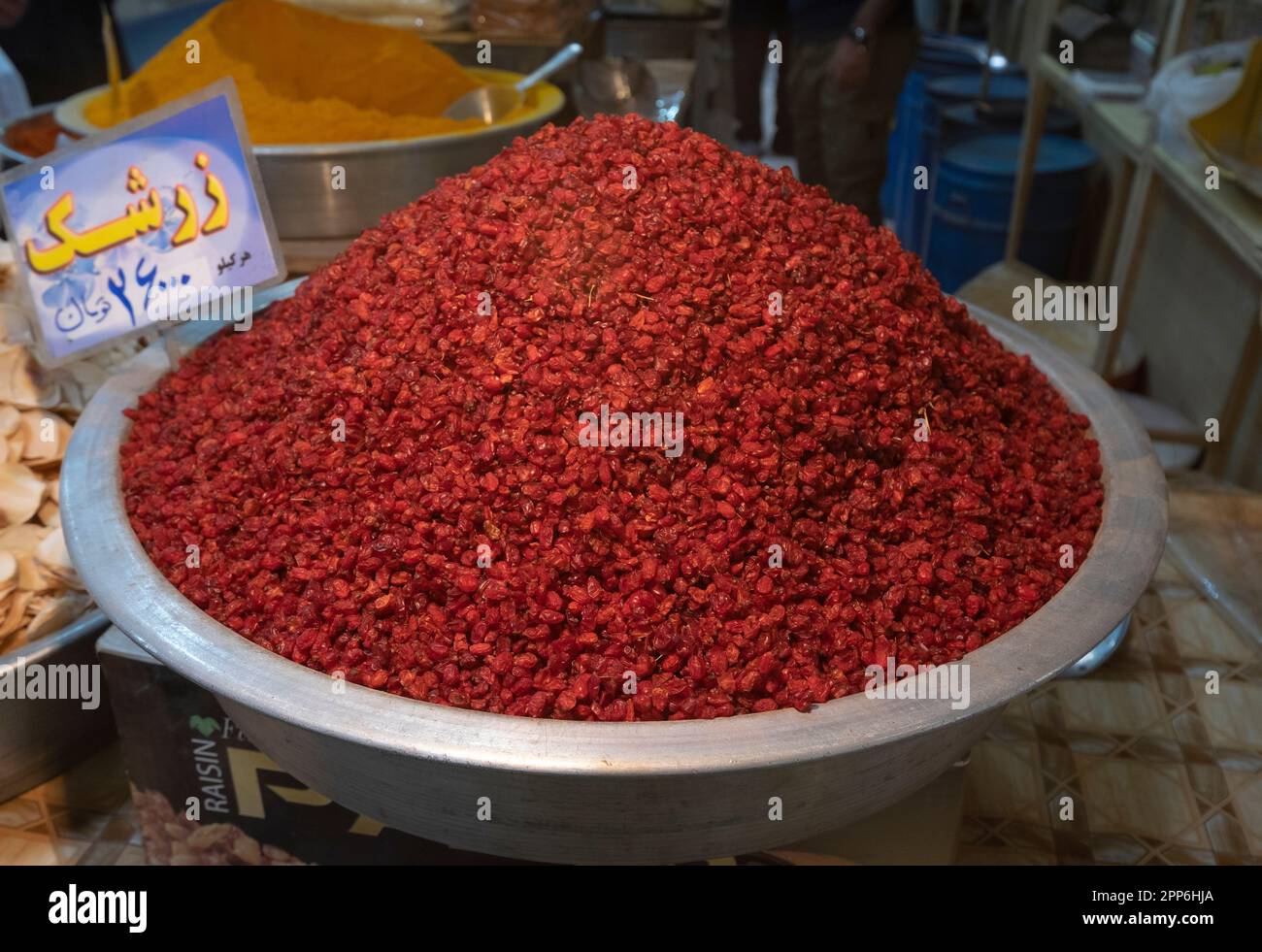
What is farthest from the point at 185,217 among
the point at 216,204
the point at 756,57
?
the point at 756,57

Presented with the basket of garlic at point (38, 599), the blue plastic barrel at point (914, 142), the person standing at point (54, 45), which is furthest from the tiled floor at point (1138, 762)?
the person standing at point (54, 45)

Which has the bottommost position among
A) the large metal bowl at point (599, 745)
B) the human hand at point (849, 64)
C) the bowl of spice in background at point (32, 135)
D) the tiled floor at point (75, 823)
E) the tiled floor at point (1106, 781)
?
the tiled floor at point (75, 823)

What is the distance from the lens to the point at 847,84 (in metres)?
2.21

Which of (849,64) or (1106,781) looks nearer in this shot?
(1106,781)

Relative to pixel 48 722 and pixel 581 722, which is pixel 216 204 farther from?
pixel 581 722

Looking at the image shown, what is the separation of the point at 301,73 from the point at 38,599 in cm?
112

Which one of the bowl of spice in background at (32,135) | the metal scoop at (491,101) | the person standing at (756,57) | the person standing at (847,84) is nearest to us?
the bowl of spice in background at (32,135)

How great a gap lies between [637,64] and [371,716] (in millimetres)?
2166

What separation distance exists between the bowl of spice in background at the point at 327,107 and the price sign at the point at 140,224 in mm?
425

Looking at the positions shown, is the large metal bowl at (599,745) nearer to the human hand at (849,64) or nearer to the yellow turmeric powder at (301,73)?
the yellow turmeric powder at (301,73)

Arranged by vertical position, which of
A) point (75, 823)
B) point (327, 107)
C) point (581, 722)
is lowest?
point (75, 823)

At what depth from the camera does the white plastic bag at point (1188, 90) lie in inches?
74.1

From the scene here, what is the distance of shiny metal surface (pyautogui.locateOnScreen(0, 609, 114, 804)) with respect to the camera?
1183 mm

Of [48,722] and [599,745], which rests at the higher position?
[599,745]
